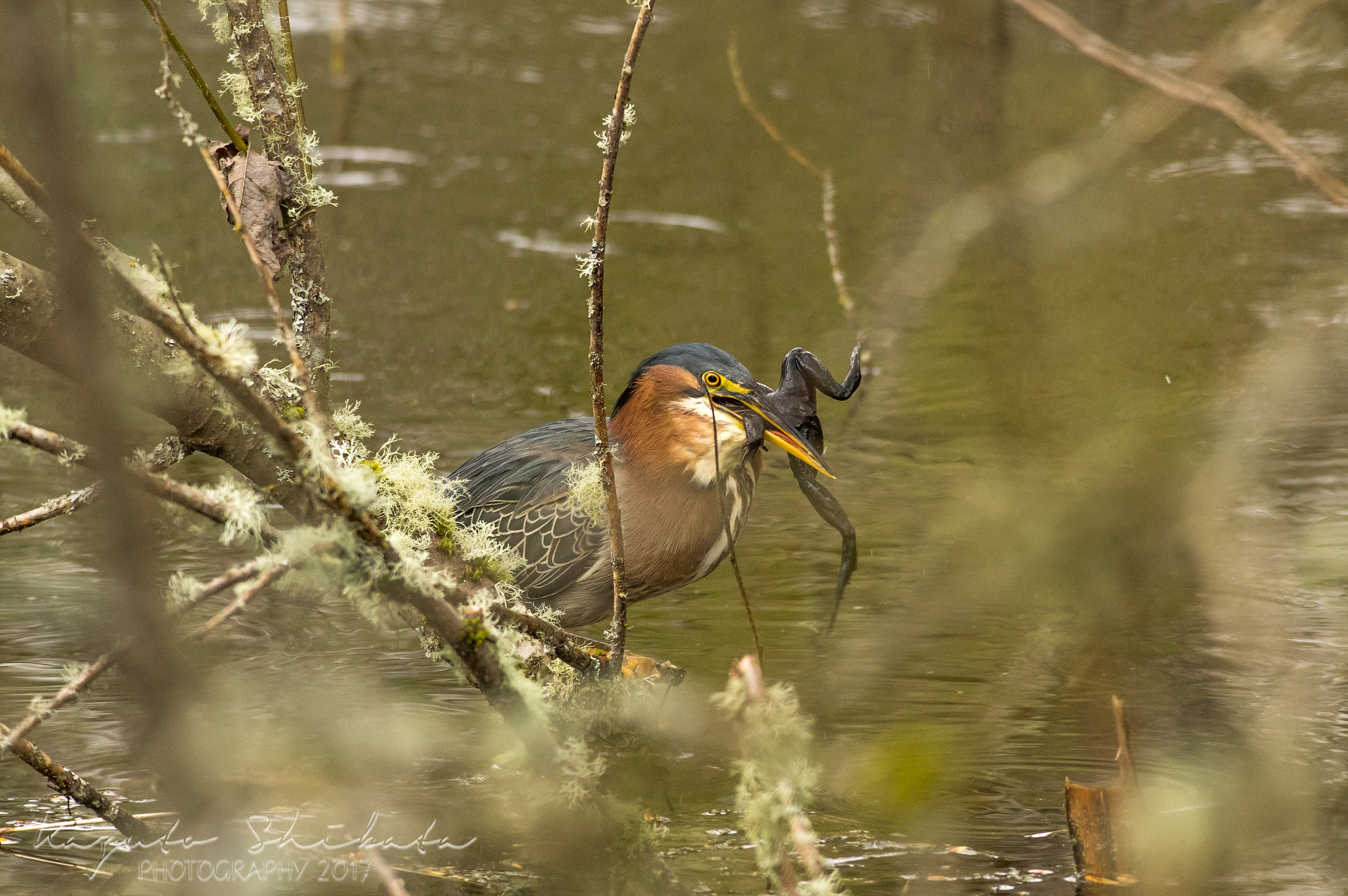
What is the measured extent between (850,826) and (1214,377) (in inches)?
97.4

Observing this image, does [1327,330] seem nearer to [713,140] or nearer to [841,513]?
[841,513]

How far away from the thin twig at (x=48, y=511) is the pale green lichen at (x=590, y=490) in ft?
2.44

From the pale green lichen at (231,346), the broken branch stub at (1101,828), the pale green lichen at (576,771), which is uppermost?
the pale green lichen at (231,346)

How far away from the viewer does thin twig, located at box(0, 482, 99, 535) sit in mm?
1672

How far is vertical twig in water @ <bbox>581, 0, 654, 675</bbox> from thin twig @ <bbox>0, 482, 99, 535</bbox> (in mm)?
652

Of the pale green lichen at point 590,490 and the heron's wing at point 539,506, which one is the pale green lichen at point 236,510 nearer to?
the pale green lichen at point 590,490

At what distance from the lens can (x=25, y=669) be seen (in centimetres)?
261

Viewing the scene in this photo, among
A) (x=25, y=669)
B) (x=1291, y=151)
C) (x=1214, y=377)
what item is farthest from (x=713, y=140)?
(x=1291, y=151)

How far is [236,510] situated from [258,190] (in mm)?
663

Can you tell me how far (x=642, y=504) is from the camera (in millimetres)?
2594

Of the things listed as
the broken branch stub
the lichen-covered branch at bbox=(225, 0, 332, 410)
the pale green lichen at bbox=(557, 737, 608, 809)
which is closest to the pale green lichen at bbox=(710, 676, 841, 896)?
the pale green lichen at bbox=(557, 737, 608, 809)

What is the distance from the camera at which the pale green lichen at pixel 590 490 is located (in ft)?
7.26

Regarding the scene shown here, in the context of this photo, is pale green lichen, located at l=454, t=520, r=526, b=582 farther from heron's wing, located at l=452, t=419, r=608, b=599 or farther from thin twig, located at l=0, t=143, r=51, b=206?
thin twig, located at l=0, t=143, r=51, b=206

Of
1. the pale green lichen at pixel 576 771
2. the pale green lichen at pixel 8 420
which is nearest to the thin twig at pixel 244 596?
the pale green lichen at pixel 8 420
